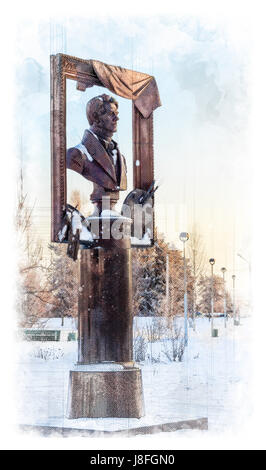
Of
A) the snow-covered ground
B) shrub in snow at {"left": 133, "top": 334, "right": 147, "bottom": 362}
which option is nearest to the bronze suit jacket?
the snow-covered ground

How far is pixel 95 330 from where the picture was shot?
29.5 ft

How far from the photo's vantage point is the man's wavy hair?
30.2 feet

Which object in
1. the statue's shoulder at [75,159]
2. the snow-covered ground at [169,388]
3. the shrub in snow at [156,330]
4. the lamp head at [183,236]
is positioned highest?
the statue's shoulder at [75,159]

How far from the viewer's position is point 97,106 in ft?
30.2

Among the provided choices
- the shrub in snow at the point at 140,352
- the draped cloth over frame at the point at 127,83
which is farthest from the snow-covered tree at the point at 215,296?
the draped cloth over frame at the point at 127,83

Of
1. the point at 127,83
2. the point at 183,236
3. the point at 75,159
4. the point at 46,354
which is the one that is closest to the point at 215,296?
the point at 183,236

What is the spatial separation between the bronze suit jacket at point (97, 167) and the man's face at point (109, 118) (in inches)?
7.9

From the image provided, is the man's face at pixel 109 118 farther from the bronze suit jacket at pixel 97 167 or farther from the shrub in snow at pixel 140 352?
the shrub in snow at pixel 140 352

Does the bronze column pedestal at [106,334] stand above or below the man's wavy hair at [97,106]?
below

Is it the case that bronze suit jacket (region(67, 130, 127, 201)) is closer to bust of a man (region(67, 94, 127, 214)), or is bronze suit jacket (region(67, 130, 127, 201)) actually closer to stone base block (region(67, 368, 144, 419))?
bust of a man (region(67, 94, 127, 214))

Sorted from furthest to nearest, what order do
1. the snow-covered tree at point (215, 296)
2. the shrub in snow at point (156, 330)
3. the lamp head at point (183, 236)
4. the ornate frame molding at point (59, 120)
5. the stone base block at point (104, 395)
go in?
the snow-covered tree at point (215, 296), the shrub in snow at point (156, 330), the lamp head at point (183, 236), the ornate frame molding at point (59, 120), the stone base block at point (104, 395)

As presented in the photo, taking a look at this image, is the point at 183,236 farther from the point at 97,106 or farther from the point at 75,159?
the point at 75,159

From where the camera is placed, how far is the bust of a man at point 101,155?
9.12m

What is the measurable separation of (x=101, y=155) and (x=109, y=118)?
0.46 m
